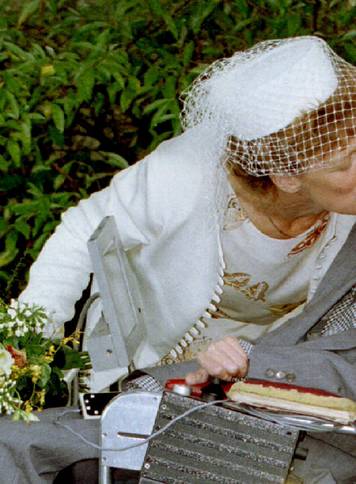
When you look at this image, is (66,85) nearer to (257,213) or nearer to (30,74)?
(30,74)

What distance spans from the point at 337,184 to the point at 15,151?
153cm

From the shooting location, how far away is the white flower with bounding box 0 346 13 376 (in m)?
2.16

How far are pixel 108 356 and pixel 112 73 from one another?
4.71 feet

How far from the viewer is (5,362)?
217 centimetres

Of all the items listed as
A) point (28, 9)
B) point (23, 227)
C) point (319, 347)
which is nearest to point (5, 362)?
point (319, 347)

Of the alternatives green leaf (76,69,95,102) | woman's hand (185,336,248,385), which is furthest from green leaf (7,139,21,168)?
woman's hand (185,336,248,385)

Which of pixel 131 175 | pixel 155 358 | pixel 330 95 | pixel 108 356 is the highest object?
pixel 330 95

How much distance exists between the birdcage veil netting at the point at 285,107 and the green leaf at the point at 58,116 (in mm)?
1222

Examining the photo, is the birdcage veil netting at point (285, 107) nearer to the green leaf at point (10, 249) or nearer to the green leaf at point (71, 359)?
the green leaf at point (71, 359)

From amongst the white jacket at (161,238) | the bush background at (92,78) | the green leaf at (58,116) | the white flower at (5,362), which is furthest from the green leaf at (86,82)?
the white flower at (5,362)

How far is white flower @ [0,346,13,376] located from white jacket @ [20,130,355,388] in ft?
1.42

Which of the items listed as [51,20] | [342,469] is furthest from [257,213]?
[51,20]

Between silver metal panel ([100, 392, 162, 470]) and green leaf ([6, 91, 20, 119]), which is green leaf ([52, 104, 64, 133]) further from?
silver metal panel ([100, 392, 162, 470])

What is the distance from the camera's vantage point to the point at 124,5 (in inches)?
147
